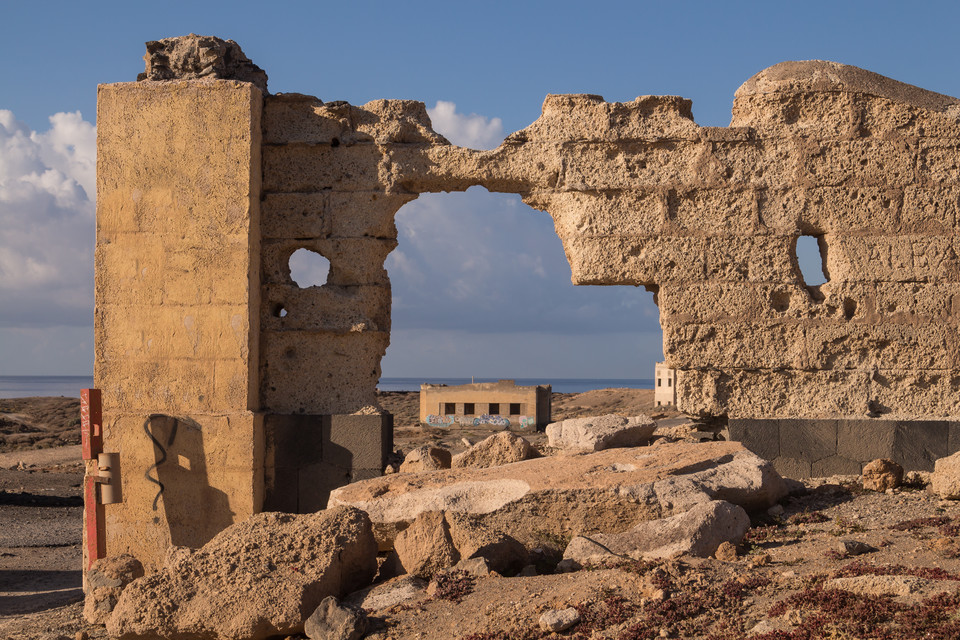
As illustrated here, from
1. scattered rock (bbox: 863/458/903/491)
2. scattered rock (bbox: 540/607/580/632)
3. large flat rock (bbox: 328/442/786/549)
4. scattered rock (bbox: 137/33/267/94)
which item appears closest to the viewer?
scattered rock (bbox: 540/607/580/632)

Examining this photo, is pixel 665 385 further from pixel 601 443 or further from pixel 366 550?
pixel 366 550

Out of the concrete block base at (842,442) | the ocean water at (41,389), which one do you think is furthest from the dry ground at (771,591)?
the ocean water at (41,389)

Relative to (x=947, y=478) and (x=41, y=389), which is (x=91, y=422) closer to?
(x=947, y=478)

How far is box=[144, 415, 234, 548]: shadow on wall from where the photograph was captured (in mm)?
7391

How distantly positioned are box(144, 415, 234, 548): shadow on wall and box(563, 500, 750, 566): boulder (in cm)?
327

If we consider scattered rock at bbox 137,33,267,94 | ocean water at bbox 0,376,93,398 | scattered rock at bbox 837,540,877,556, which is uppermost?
scattered rock at bbox 137,33,267,94

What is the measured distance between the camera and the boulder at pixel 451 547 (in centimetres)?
532

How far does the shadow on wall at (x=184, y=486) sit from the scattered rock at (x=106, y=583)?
73cm

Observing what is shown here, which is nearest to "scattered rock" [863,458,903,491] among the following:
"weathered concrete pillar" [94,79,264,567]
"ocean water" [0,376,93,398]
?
"weathered concrete pillar" [94,79,264,567]

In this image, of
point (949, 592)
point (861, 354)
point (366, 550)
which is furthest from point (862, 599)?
point (861, 354)

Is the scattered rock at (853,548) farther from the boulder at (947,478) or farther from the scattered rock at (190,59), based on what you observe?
the scattered rock at (190,59)

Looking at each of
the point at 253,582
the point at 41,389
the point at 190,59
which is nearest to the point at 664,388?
the point at 190,59

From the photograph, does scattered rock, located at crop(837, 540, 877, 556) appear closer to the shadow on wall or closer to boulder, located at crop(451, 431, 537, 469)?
boulder, located at crop(451, 431, 537, 469)

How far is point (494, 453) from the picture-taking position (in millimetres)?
7371
